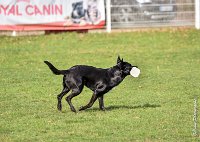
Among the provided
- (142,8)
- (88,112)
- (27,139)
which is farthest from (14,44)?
(27,139)

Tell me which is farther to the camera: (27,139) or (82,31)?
(82,31)

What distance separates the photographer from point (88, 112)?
480 inches

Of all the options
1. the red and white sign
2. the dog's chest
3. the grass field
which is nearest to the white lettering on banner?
the red and white sign

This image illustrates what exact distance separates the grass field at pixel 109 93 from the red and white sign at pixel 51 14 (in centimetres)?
62

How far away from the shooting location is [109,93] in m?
15.1

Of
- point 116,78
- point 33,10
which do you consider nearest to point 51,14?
point 33,10

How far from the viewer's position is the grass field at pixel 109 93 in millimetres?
10383

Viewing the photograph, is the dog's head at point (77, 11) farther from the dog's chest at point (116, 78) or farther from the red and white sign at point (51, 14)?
the dog's chest at point (116, 78)

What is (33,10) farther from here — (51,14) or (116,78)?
(116,78)

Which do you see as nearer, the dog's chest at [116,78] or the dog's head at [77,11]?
the dog's chest at [116,78]

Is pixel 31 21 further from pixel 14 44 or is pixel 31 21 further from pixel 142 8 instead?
pixel 142 8

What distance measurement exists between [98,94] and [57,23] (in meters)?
13.9

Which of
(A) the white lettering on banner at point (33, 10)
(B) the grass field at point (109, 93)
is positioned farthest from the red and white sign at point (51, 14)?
(B) the grass field at point (109, 93)

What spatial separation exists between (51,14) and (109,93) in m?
11.1
